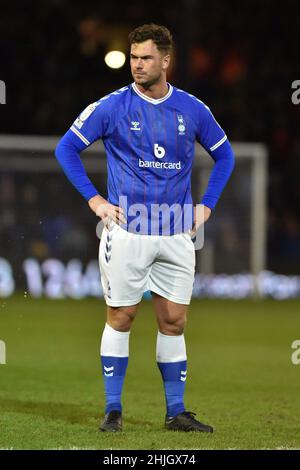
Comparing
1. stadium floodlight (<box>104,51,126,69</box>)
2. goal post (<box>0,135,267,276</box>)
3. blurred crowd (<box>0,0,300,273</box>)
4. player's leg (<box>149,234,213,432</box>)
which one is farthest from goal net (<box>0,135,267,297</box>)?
player's leg (<box>149,234,213,432</box>)

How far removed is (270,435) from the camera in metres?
5.63

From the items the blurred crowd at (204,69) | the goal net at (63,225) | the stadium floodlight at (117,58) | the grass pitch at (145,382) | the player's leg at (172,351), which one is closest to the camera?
the grass pitch at (145,382)

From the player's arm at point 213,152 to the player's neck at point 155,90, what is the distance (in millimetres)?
250

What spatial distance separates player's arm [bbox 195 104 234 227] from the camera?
5910mm

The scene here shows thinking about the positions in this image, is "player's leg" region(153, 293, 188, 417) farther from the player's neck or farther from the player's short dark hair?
the player's short dark hair

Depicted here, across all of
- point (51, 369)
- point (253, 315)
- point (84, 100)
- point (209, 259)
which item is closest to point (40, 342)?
point (51, 369)

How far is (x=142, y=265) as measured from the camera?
5.73 m

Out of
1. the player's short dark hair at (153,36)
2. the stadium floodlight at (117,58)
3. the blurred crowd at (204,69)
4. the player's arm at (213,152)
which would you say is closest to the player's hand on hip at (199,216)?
the player's arm at (213,152)

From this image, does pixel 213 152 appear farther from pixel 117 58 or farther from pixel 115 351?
pixel 117 58

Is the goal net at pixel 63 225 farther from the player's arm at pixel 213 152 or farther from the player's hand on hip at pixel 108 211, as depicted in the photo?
the player's hand on hip at pixel 108 211

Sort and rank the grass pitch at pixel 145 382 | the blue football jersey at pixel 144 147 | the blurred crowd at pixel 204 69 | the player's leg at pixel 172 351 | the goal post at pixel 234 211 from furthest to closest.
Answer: the blurred crowd at pixel 204 69 < the goal post at pixel 234 211 < the player's leg at pixel 172 351 < the blue football jersey at pixel 144 147 < the grass pitch at pixel 145 382

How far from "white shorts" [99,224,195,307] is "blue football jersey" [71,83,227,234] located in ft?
0.24

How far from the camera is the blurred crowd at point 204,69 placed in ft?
60.0
